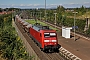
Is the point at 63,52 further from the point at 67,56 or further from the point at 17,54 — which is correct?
the point at 17,54

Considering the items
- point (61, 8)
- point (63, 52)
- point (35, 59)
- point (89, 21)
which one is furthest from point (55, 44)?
point (61, 8)

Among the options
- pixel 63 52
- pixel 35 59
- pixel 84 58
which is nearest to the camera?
pixel 35 59

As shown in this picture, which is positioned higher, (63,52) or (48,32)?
(48,32)

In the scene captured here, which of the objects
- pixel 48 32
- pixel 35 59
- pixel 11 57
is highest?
pixel 48 32

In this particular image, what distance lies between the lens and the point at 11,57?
30719 mm

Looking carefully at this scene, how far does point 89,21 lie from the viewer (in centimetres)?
5612

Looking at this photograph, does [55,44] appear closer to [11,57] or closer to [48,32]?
[48,32]

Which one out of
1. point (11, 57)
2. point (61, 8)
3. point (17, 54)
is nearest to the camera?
point (17, 54)

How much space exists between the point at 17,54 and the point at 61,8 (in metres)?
111

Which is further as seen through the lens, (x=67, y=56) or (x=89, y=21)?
(x=89, y=21)

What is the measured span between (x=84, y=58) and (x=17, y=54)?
9.27 m

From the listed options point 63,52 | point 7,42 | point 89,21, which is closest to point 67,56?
point 63,52

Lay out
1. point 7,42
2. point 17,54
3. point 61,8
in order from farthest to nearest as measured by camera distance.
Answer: point 61,8
point 7,42
point 17,54

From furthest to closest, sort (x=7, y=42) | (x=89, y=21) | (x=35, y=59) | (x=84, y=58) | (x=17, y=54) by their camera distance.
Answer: (x=89, y=21)
(x=7, y=42)
(x=17, y=54)
(x=84, y=58)
(x=35, y=59)
